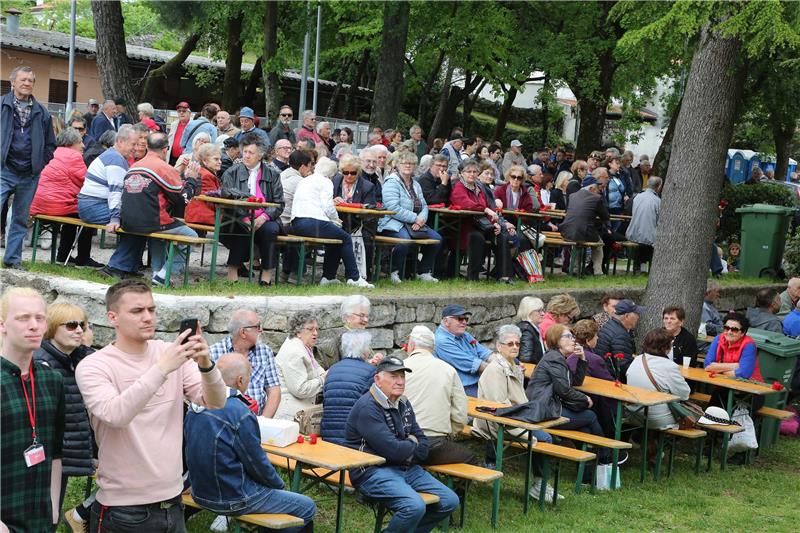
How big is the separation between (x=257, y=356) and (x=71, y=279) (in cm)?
224

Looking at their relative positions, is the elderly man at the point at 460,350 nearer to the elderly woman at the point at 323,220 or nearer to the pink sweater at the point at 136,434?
the elderly woman at the point at 323,220

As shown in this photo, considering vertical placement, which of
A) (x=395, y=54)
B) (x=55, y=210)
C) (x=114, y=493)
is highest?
(x=395, y=54)

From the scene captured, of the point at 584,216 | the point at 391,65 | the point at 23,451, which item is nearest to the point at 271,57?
the point at 391,65

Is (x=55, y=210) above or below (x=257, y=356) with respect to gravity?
above

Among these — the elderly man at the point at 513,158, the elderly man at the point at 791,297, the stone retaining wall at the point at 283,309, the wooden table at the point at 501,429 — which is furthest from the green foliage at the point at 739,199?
the wooden table at the point at 501,429

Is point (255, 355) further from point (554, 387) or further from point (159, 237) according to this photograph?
point (554, 387)

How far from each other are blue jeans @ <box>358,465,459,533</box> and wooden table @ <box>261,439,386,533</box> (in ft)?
0.61

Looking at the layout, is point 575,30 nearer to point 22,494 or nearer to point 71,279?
point 71,279

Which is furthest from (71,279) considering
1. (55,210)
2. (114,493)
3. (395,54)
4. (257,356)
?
(395,54)

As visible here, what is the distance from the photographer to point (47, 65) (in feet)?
102

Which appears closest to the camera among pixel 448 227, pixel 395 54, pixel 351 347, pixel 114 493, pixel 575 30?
pixel 114 493

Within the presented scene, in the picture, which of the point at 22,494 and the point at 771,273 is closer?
the point at 22,494

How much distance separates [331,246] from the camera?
10.8 metres

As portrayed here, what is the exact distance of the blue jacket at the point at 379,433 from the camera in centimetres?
696
